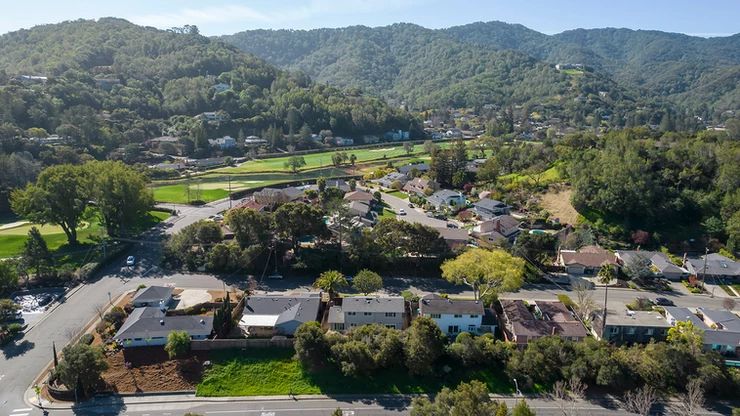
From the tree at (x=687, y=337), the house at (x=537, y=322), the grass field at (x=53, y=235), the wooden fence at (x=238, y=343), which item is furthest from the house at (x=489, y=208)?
the grass field at (x=53, y=235)

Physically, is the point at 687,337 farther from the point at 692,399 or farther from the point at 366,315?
the point at 366,315

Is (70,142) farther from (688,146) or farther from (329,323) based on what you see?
(688,146)

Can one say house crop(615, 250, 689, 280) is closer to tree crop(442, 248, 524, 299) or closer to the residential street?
the residential street

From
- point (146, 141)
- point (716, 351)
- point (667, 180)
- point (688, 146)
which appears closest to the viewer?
point (716, 351)

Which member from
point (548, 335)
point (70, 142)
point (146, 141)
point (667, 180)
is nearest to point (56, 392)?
point (548, 335)

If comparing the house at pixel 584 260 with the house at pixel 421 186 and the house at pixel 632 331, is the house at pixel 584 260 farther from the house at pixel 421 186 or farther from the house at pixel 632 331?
the house at pixel 421 186

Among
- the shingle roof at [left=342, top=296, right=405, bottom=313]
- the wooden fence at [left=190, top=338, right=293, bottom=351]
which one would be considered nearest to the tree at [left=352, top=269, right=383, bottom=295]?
the shingle roof at [left=342, top=296, right=405, bottom=313]

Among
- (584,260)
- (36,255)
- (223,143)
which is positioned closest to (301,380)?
(36,255)
